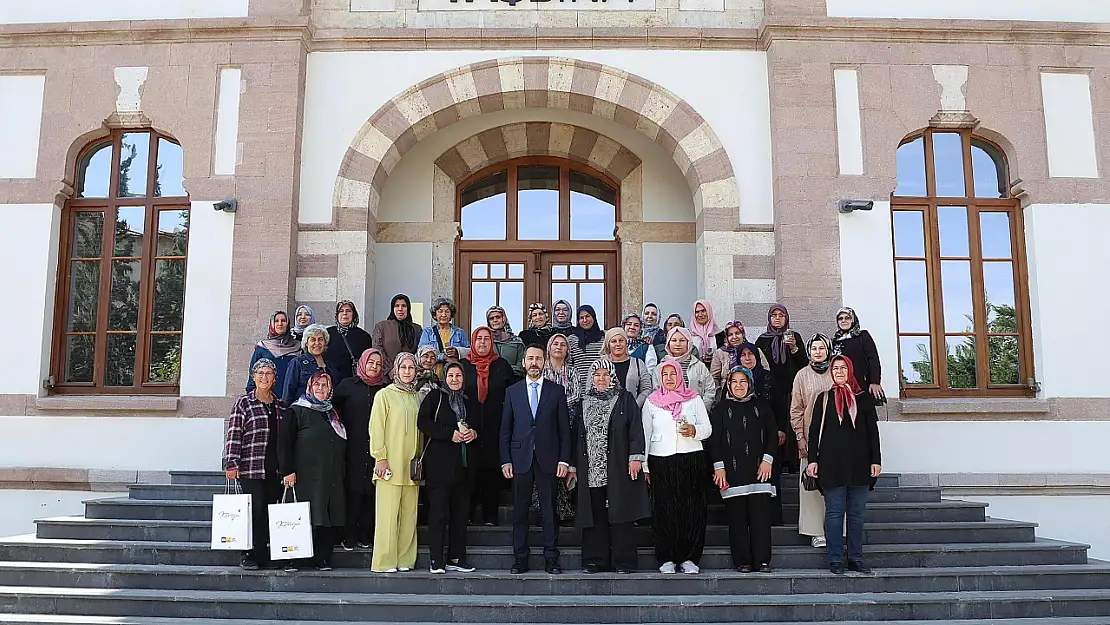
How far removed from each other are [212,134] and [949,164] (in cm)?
756

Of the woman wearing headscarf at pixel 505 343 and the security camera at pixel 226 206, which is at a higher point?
the security camera at pixel 226 206

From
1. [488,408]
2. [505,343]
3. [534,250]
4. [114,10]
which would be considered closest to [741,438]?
[488,408]

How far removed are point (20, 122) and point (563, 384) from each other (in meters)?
6.55

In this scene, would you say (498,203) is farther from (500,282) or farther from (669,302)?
(669,302)

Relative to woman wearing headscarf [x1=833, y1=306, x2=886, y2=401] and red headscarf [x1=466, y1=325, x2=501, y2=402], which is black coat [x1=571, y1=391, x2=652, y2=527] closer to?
red headscarf [x1=466, y1=325, x2=501, y2=402]

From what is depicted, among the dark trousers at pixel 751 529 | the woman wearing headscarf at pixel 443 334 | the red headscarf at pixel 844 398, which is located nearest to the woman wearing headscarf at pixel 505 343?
the woman wearing headscarf at pixel 443 334

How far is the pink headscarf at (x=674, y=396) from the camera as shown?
6.68m

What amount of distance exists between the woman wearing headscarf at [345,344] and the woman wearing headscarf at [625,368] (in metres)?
2.13

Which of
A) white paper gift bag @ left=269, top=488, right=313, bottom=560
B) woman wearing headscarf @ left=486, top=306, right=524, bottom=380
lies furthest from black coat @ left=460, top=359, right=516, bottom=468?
white paper gift bag @ left=269, top=488, right=313, bottom=560

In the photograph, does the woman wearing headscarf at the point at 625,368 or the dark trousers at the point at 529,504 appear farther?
the woman wearing headscarf at the point at 625,368

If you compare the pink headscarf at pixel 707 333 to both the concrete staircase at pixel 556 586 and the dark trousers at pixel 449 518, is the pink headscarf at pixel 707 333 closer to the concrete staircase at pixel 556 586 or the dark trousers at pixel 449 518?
the concrete staircase at pixel 556 586

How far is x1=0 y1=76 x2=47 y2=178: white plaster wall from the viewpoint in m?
9.31

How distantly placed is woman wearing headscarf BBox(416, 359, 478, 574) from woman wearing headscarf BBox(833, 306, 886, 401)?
10.6 feet

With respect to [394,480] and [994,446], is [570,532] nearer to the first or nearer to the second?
[394,480]
